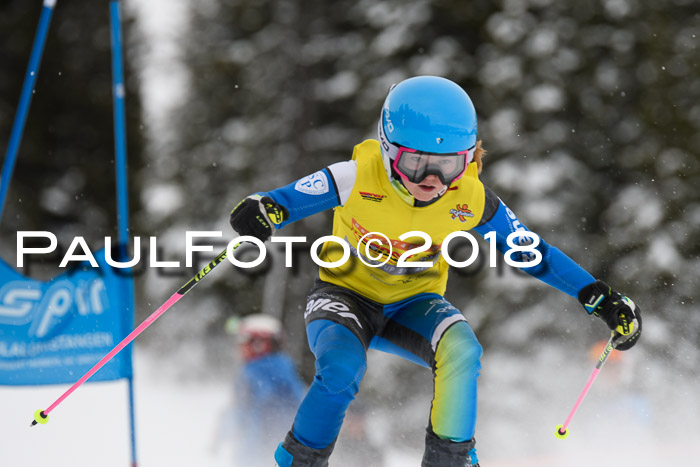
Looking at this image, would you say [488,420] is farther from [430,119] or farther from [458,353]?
[430,119]

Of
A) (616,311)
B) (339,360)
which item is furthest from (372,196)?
(616,311)

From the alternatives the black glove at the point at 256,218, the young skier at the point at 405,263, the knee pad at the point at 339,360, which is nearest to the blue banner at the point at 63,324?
the young skier at the point at 405,263

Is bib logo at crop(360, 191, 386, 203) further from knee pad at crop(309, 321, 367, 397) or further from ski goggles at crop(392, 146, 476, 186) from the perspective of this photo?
knee pad at crop(309, 321, 367, 397)

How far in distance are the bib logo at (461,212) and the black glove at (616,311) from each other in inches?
Result: 25.0

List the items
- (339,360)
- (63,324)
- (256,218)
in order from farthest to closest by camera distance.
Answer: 1. (63,324)
2. (256,218)
3. (339,360)

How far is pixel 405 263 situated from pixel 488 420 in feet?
29.5

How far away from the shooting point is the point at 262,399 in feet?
17.2

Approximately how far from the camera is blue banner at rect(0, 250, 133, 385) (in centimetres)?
423

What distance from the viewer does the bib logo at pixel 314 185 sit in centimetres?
323

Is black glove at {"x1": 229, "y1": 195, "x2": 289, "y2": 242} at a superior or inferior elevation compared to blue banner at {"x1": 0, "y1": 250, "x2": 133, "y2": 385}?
superior

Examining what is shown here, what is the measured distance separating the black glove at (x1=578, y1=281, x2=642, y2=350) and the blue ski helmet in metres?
0.88

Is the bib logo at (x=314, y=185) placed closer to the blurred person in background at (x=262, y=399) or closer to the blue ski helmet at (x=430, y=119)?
the blue ski helmet at (x=430, y=119)

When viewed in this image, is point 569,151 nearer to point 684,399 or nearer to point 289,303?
point 684,399

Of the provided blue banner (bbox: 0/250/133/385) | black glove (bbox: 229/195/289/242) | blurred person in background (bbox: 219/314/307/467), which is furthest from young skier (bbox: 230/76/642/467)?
blurred person in background (bbox: 219/314/307/467)
